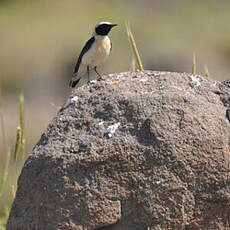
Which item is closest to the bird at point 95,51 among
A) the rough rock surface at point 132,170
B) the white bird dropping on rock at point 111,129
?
the rough rock surface at point 132,170

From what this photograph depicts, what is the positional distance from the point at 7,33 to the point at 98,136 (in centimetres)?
2302

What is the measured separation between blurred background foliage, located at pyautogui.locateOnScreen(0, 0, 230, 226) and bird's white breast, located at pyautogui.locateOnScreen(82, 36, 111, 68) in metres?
12.4

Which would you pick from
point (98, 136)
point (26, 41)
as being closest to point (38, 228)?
point (98, 136)

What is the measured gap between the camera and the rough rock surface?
5750mm

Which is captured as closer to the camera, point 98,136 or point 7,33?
point 98,136

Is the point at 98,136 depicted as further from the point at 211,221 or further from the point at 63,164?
the point at 211,221

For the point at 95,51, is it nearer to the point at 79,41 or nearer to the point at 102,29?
the point at 102,29

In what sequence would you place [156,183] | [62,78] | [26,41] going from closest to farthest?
1. [156,183]
2. [62,78]
3. [26,41]

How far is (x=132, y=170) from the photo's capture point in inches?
227

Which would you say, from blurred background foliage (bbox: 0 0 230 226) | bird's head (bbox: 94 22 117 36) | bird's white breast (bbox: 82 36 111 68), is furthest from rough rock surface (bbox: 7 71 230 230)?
blurred background foliage (bbox: 0 0 230 226)

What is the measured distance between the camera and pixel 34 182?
19.3ft

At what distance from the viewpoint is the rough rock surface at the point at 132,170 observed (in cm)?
575

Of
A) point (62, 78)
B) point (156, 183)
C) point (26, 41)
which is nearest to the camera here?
point (156, 183)

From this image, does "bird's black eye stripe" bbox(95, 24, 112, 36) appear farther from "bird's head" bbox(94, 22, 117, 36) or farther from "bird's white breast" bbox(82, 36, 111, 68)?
"bird's white breast" bbox(82, 36, 111, 68)
